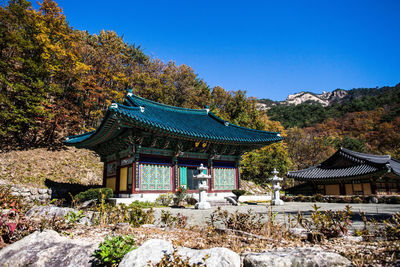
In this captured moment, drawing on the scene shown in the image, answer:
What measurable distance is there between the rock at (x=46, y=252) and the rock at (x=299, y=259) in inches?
95.6

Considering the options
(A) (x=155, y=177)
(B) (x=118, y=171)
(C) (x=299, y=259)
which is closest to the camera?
(C) (x=299, y=259)

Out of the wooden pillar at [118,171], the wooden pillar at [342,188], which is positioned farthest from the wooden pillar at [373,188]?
the wooden pillar at [118,171]

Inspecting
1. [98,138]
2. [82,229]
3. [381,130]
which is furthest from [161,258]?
[381,130]

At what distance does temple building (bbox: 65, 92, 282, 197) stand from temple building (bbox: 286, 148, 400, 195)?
31.4 ft

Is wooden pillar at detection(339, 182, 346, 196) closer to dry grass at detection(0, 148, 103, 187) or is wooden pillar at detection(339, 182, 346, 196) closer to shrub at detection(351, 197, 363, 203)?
Answer: shrub at detection(351, 197, 363, 203)

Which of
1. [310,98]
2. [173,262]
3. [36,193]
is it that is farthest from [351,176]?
[310,98]

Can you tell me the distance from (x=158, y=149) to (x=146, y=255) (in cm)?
1257

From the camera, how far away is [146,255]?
3299mm

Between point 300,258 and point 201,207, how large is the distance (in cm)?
1012

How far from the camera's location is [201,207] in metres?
12.8

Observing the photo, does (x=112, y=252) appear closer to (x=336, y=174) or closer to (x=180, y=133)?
(x=180, y=133)

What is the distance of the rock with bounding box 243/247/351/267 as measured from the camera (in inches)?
115

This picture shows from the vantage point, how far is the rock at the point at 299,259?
2922 millimetres

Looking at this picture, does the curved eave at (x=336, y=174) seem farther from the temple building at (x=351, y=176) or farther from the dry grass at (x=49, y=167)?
the dry grass at (x=49, y=167)
